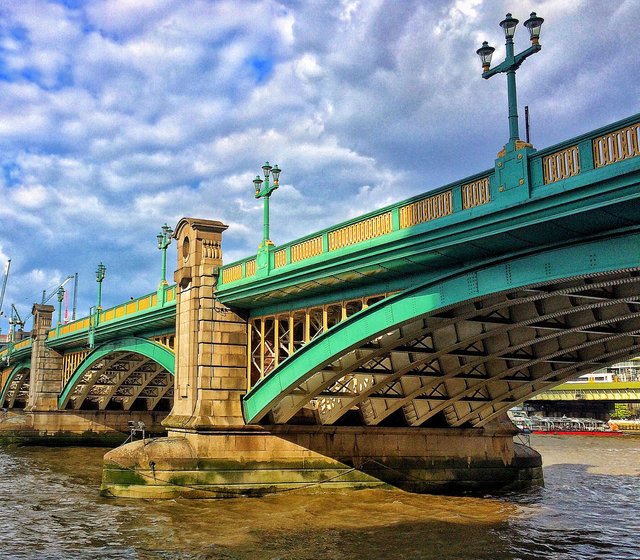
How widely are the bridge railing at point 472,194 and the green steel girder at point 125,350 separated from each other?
11076 mm

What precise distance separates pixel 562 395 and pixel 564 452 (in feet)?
129

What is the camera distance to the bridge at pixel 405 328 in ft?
45.2

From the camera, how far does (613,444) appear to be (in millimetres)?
56500

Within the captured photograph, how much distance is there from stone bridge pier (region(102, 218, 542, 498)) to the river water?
2.45ft

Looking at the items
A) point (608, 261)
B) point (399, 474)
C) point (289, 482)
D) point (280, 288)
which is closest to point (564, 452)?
point (399, 474)

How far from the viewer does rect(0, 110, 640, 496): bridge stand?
13.8 m

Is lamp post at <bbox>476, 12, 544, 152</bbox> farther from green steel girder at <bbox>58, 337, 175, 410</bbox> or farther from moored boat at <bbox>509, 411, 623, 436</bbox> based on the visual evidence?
moored boat at <bbox>509, 411, 623, 436</bbox>

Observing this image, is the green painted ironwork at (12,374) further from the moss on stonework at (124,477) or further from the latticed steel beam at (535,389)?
the latticed steel beam at (535,389)

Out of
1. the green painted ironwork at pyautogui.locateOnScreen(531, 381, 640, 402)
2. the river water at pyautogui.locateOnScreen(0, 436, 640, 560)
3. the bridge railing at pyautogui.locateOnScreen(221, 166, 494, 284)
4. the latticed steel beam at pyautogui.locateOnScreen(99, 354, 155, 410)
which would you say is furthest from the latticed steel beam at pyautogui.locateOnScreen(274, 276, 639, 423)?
the green painted ironwork at pyautogui.locateOnScreen(531, 381, 640, 402)

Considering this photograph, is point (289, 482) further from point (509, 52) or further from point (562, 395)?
point (562, 395)

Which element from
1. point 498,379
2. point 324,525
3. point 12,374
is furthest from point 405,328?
point 12,374

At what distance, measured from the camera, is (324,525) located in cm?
1986

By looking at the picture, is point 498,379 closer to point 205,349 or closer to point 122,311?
point 205,349

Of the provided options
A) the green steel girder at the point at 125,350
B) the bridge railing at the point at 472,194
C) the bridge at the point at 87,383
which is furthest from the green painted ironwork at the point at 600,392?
the bridge railing at the point at 472,194
